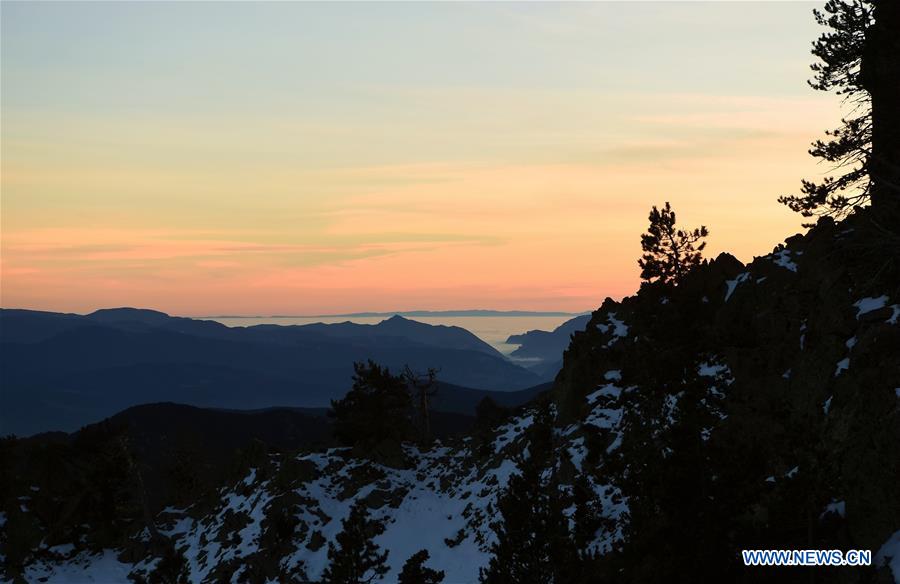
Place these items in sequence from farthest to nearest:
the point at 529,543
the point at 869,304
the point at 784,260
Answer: the point at 784,260, the point at 529,543, the point at 869,304

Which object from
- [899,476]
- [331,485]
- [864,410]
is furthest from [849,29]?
[331,485]

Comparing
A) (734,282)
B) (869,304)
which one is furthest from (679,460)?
(734,282)

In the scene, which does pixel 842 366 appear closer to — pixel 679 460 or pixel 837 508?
pixel 837 508

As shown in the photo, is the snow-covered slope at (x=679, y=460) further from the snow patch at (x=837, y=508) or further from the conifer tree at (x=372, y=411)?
the conifer tree at (x=372, y=411)

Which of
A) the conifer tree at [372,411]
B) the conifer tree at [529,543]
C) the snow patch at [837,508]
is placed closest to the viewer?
the snow patch at [837,508]

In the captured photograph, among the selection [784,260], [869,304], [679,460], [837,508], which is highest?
[784,260]

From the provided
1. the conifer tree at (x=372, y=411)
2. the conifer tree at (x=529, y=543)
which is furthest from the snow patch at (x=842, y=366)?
the conifer tree at (x=372, y=411)

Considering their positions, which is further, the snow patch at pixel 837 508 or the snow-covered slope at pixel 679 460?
the snow patch at pixel 837 508

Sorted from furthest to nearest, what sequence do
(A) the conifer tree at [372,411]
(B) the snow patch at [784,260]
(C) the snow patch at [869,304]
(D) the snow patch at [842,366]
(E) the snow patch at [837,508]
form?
(A) the conifer tree at [372,411] < (B) the snow patch at [784,260] < (C) the snow patch at [869,304] < (D) the snow patch at [842,366] < (E) the snow patch at [837,508]

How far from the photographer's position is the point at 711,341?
34031mm

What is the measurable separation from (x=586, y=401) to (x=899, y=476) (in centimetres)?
2676

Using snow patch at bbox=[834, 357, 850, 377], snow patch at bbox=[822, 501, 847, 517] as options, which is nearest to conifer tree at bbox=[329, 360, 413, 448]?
snow patch at bbox=[834, 357, 850, 377]

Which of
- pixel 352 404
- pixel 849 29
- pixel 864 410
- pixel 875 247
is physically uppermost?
pixel 849 29

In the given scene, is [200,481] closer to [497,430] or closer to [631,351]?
[497,430]
